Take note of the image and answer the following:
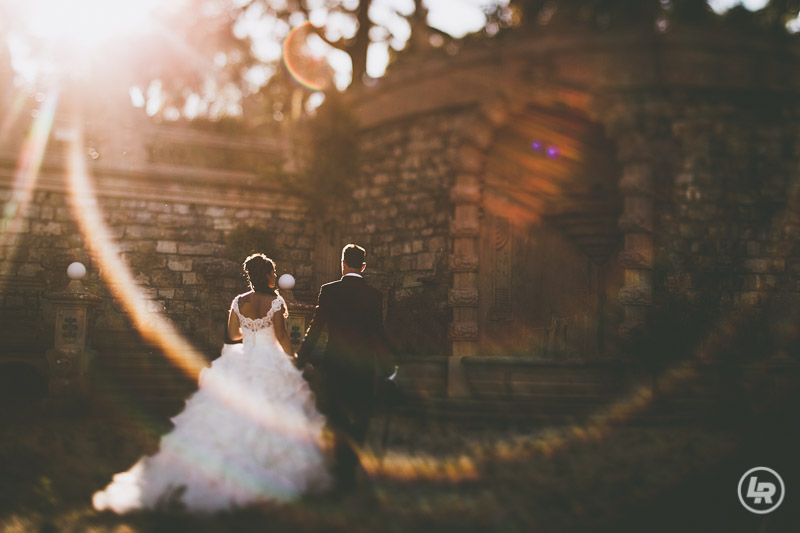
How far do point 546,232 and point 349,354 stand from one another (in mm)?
8574

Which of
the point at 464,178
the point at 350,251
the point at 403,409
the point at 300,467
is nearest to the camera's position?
the point at 300,467

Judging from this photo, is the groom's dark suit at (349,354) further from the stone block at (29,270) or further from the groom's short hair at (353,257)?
the stone block at (29,270)

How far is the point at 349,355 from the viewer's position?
5098 mm

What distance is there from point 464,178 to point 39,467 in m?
8.54

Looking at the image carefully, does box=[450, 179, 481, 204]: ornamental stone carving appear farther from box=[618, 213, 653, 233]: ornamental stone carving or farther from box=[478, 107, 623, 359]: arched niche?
box=[618, 213, 653, 233]: ornamental stone carving

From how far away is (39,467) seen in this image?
5883 mm

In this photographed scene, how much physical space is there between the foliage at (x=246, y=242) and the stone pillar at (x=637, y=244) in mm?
6244

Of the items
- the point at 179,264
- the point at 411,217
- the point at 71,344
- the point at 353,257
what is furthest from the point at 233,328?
the point at 179,264

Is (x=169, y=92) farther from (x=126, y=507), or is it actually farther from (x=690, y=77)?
(x=126, y=507)

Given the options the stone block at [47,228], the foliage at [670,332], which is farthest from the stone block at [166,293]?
the foliage at [670,332]

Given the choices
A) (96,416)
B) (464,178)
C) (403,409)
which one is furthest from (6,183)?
(403,409)

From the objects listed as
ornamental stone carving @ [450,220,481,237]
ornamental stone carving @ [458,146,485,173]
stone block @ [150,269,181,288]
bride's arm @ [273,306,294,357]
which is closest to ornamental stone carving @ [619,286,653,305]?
ornamental stone carving @ [450,220,481,237]

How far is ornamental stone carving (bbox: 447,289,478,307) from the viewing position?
12203 mm

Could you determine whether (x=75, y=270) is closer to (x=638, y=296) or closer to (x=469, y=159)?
(x=469, y=159)
